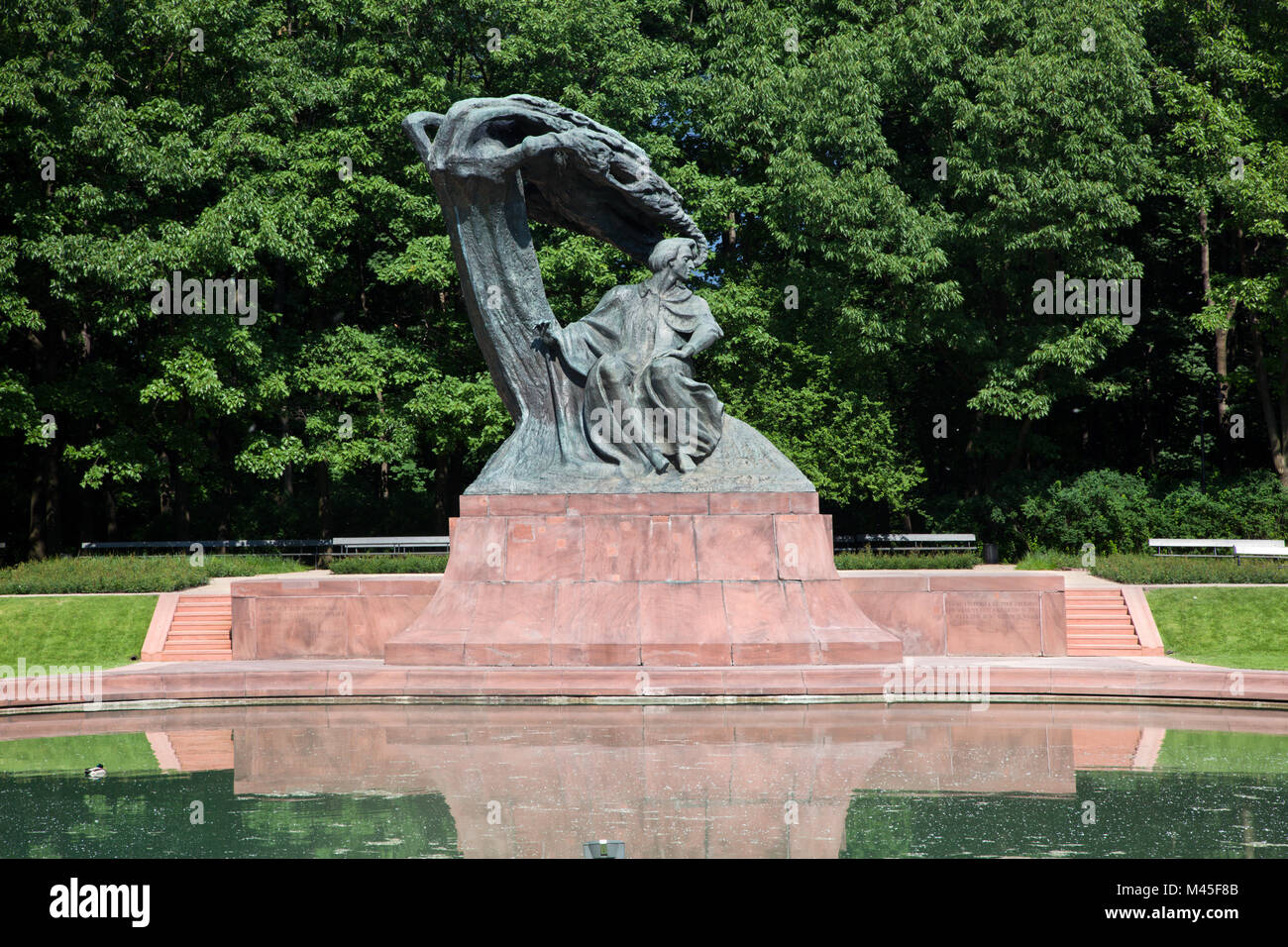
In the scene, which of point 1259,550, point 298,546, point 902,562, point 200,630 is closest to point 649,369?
point 200,630

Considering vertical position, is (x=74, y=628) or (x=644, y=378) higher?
(x=644, y=378)

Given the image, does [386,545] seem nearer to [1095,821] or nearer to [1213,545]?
[1213,545]

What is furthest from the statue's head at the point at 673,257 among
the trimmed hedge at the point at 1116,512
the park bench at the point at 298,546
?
the trimmed hedge at the point at 1116,512

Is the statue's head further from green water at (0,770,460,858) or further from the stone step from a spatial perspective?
green water at (0,770,460,858)

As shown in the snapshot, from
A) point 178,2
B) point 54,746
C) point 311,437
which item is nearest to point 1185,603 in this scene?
point 54,746

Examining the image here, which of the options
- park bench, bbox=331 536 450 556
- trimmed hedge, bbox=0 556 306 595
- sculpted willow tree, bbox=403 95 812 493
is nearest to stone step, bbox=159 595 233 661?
trimmed hedge, bbox=0 556 306 595

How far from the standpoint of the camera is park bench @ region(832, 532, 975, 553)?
3150 centimetres

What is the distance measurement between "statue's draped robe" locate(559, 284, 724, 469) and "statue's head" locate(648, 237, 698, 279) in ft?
0.99

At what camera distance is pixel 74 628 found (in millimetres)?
20188

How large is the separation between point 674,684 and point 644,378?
481 cm

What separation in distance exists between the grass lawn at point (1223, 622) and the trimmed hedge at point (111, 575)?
17.1 m

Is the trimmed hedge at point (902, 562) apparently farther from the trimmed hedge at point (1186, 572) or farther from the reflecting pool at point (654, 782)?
the reflecting pool at point (654, 782)

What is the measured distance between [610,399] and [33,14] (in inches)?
754

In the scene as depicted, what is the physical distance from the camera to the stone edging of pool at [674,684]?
13219 mm
